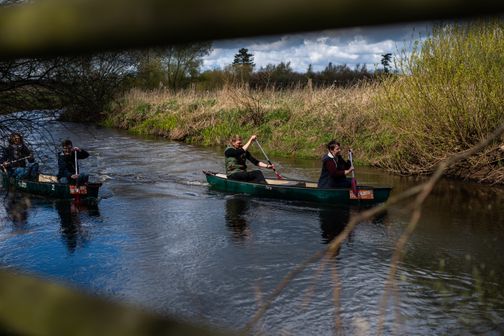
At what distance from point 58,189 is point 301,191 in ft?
19.1

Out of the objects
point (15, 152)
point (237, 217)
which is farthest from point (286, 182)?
point (15, 152)

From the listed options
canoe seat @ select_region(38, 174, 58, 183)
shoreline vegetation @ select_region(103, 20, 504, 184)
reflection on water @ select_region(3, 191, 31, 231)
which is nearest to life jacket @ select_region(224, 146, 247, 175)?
shoreline vegetation @ select_region(103, 20, 504, 184)

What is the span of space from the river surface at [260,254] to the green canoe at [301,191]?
0.22 metres

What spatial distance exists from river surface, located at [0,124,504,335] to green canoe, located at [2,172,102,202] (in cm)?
28

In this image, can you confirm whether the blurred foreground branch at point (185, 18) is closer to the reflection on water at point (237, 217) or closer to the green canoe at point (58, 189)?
the reflection on water at point (237, 217)

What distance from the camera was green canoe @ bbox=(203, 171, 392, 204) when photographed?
1209 cm

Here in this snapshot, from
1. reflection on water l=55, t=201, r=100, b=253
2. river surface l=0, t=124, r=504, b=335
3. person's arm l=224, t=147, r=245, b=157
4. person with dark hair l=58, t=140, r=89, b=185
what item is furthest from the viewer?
person's arm l=224, t=147, r=245, b=157

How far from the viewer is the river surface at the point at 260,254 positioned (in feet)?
→ 22.4

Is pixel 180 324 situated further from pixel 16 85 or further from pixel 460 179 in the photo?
pixel 460 179

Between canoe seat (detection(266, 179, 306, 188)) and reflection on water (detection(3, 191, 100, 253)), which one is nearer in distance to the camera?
reflection on water (detection(3, 191, 100, 253))

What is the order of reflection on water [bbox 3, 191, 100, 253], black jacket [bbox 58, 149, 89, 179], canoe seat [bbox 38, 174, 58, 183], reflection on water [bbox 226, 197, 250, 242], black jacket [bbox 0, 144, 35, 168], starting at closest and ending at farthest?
black jacket [bbox 0, 144, 35, 168] → reflection on water [bbox 3, 191, 100, 253] → reflection on water [bbox 226, 197, 250, 242] → black jacket [bbox 58, 149, 89, 179] → canoe seat [bbox 38, 174, 58, 183]

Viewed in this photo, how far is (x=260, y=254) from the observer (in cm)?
928

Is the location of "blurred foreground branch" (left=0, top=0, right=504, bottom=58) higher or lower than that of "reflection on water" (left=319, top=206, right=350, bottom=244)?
higher

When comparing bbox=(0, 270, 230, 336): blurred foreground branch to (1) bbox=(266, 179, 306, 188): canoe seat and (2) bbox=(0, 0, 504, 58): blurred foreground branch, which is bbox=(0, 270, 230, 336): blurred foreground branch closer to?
(2) bbox=(0, 0, 504, 58): blurred foreground branch
